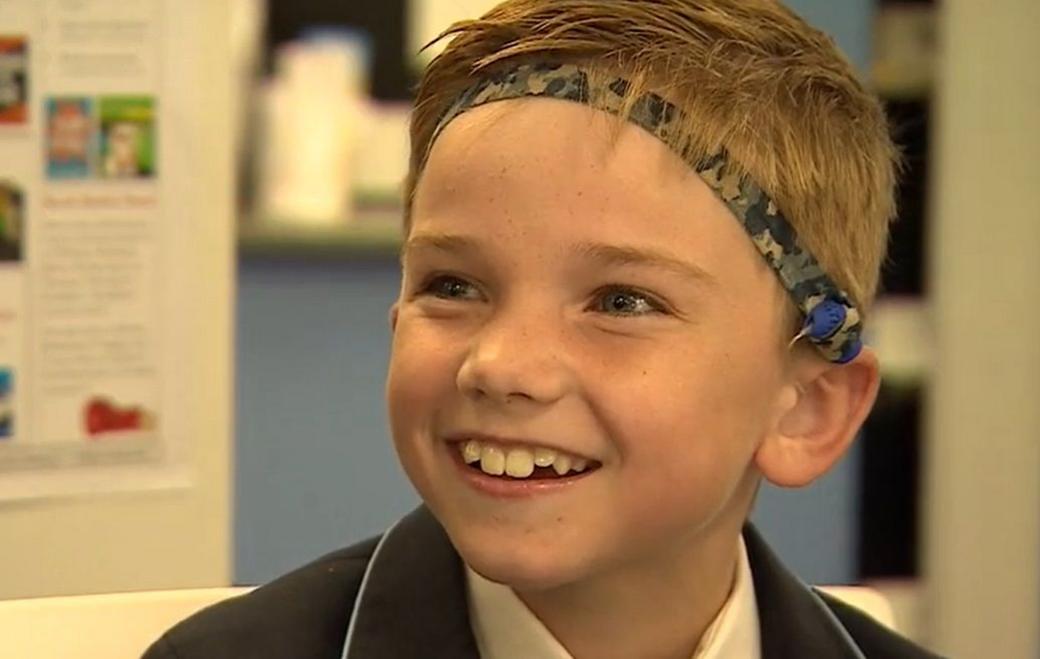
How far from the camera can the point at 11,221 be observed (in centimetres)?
145

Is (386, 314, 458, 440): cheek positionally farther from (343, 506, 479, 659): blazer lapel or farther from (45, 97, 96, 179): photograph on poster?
(45, 97, 96, 179): photograph on poster

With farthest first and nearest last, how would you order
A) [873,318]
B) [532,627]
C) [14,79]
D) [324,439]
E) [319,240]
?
1. [324,439]
2. [319,240]
3. [873,318]
4. [14,79]
5. [532,627]

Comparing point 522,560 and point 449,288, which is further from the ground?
point 449,288

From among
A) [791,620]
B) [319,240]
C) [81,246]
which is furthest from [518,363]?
[319,240]

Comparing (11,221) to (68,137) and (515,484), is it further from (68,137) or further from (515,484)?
(515,484)

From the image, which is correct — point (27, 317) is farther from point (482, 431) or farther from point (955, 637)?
point (955, 637)

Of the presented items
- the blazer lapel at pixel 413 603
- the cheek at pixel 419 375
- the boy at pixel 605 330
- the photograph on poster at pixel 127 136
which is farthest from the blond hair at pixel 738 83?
the photograph on poster at pixel 127 136

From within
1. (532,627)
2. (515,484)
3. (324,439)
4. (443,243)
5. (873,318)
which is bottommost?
(324,439)

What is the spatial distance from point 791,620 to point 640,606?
4.7 inches

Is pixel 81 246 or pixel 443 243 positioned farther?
pixel 81 246

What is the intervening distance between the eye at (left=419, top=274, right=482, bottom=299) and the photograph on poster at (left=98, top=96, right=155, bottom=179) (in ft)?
2.11

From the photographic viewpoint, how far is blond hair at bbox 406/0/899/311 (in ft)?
3.01

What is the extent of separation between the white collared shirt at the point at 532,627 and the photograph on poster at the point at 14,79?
67 centimetres

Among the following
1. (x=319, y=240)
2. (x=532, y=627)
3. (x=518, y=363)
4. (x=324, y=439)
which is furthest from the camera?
(x=324, y=439)
